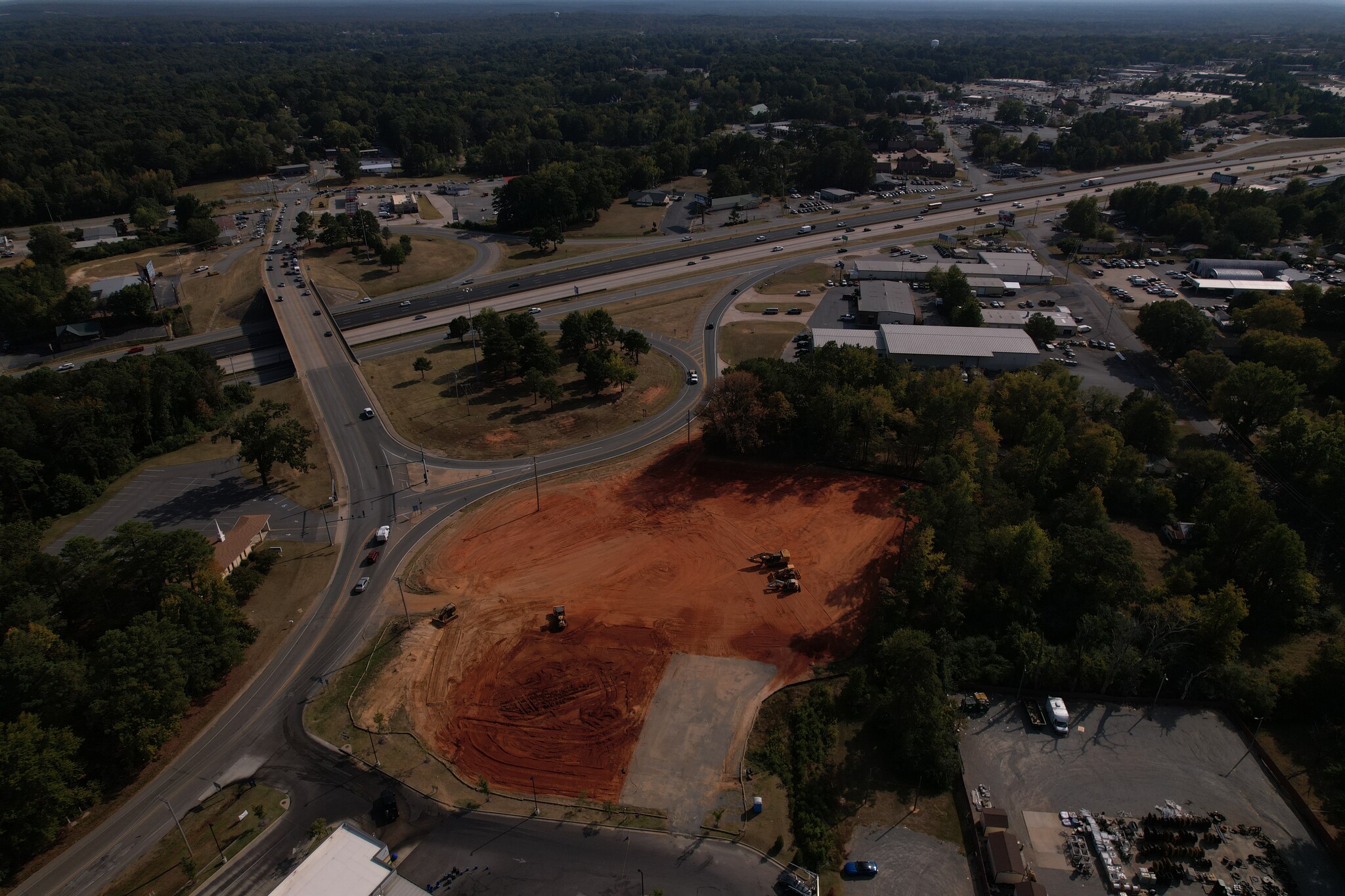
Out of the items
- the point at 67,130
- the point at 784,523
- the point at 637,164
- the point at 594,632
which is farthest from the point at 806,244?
the point at 67,130

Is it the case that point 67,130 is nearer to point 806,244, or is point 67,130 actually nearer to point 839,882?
Answer: point 806,244

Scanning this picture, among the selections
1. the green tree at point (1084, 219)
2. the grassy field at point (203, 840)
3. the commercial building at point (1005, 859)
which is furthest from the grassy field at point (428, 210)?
the commercial building at point (1005, 859)

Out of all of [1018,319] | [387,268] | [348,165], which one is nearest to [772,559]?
[1018,319]

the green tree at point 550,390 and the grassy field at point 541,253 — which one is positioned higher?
the grassy field at point 541,253

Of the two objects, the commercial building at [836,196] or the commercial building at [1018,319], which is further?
the commercial building at [836,196]

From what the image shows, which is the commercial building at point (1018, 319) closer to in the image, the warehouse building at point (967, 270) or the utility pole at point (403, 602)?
the warehouse building at point (967, 270)

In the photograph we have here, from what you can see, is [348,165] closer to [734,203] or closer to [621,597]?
[734,203]

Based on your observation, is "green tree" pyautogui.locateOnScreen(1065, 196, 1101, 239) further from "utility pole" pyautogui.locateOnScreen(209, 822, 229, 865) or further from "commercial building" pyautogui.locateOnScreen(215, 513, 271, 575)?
"utility pole" pyautogui.locateOnScreen(209, 822, 229, 865)
